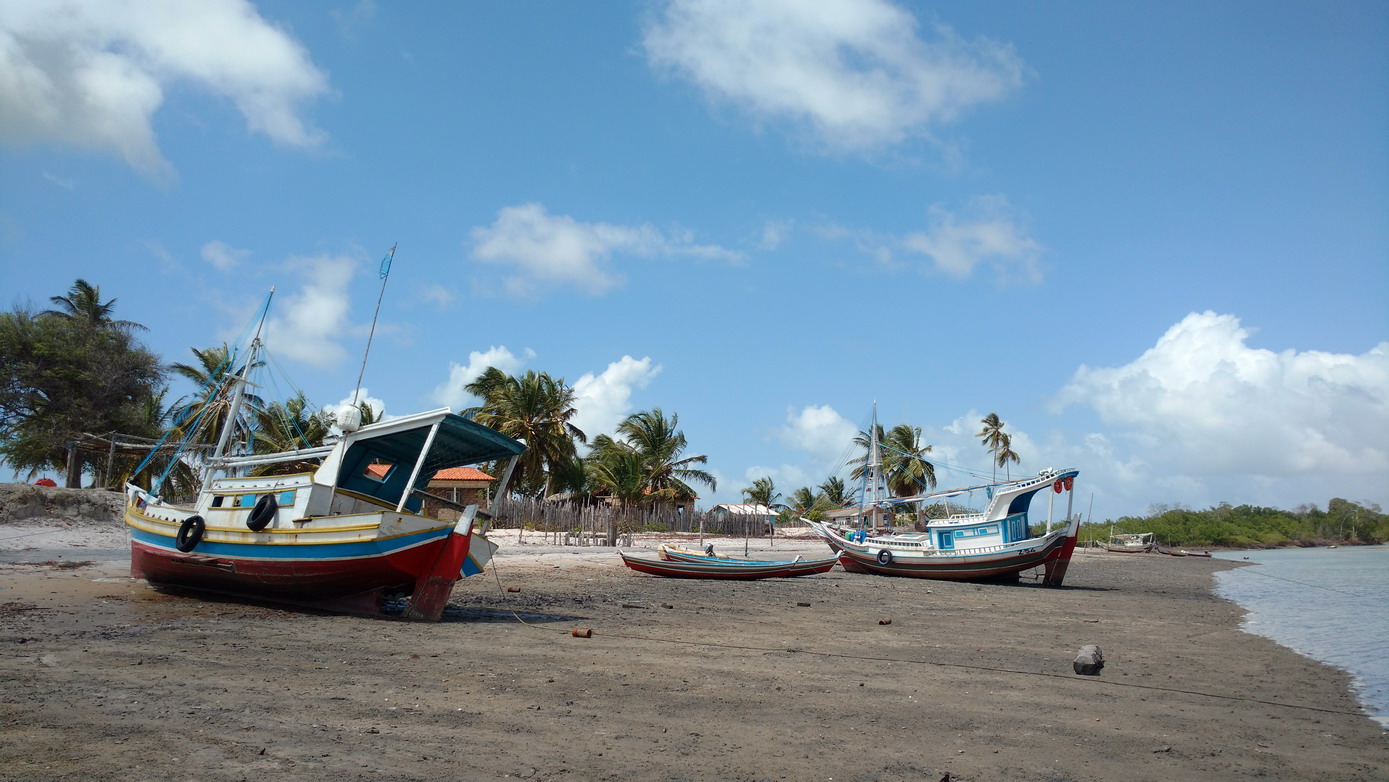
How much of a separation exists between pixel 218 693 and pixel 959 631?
1168 centimetres

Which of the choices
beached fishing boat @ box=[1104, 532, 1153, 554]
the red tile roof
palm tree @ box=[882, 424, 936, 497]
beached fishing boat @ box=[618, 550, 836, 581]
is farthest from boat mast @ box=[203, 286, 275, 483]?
beached fishing boat @ box=[1104, 532, 1153, 554]

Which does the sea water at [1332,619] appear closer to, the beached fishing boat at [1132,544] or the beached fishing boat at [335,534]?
the beached fishing boat at [335,534]

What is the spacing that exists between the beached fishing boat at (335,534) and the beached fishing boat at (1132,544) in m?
65.9

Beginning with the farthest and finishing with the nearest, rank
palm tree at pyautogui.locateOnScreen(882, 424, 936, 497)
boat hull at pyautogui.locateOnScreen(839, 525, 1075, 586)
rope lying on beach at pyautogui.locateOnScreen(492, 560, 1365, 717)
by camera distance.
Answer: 1. palm tree at pyautogui.locateOnScreen(882, 424, 936, 497)
2. boat hull at pyautogui.locateOnScreen(839, 525, 1075, 586)
3. rope lying on beach at pyautogui.locateOnScreen(492, 560, 1365, 717)

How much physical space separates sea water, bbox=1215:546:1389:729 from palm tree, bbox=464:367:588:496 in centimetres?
3380

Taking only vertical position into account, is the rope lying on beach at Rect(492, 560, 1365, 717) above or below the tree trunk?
below

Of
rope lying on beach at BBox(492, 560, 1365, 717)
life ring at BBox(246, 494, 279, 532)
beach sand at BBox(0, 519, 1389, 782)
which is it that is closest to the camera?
beach sand at BBox(0, 519, 1389, 782)

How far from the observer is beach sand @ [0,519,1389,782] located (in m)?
5.77

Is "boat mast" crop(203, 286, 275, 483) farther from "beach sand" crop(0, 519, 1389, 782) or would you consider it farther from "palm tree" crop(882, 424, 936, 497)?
"palm tree" crop(882, 424, 936, 497)

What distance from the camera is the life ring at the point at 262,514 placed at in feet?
44.7

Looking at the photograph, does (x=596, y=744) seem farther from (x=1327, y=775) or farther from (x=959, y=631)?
(x=959, y=631)

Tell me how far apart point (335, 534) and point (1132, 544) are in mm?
72154

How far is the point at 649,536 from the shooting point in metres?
41.9

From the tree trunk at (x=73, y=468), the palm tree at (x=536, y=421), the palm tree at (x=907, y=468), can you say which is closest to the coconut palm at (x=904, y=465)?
the palm tree at (x=907, y=468)
